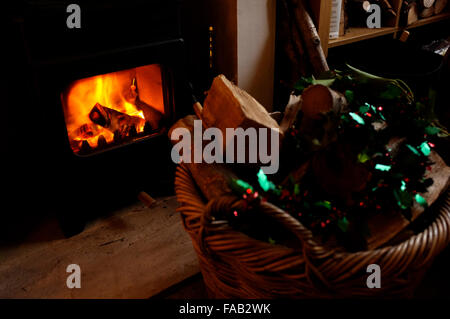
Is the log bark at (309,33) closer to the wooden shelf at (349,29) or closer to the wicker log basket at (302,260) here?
the wooden shelf at (349,29)

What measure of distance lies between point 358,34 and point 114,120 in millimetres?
1264

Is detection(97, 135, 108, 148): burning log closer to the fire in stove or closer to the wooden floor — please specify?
the fire in stove

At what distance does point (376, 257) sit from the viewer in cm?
80

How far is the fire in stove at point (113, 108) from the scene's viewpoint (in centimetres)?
148

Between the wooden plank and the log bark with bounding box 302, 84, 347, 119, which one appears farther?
the wooden plank

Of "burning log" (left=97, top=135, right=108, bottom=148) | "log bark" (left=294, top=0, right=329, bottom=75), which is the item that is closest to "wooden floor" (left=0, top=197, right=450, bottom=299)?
"burning log" (left=97, top=135, right=108, bottom=148)

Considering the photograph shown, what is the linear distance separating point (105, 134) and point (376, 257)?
3.67 feet

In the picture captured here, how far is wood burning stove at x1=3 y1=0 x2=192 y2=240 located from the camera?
1228mm

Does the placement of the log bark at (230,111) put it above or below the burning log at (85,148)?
above

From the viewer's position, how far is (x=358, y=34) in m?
2.00

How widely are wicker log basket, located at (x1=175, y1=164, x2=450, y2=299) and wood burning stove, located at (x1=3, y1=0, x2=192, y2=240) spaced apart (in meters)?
0.66

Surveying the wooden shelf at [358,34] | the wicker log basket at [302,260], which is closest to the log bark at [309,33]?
the wooden shelf at [358,34]

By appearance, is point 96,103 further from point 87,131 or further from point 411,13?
point 411,13

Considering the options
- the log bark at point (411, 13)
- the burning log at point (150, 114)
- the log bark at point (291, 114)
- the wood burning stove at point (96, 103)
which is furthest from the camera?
the log bark at point (411, 13)
